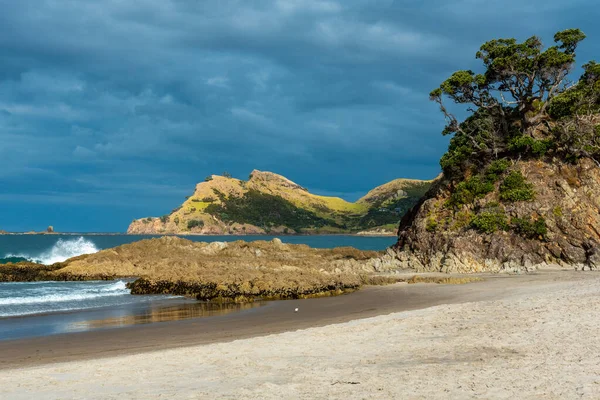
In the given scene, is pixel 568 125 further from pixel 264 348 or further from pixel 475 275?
pixel 264 348

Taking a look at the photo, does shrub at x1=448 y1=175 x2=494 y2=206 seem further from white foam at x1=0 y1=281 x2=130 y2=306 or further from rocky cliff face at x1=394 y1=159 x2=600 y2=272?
white foam at x1=0 y1=281 x2=130 y2=306

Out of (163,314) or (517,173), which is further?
(517,173)

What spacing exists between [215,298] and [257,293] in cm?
206

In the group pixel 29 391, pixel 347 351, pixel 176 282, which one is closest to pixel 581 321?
pixel 347 351

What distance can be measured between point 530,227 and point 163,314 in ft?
75.9

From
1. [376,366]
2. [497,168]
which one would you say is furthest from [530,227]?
[376,366]

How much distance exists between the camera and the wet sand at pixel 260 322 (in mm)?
13570

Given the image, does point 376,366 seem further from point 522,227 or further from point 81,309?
point 522,227

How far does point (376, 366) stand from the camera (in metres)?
9.66

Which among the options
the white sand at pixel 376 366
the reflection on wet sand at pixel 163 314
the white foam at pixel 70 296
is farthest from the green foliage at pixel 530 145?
the white foam at pixel 70 296

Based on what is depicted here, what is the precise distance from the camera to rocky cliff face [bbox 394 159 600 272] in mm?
31016

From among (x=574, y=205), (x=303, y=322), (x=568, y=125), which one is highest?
(x=568, y=125)

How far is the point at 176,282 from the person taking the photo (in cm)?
2898

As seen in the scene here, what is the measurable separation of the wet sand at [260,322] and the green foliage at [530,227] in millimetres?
4929
